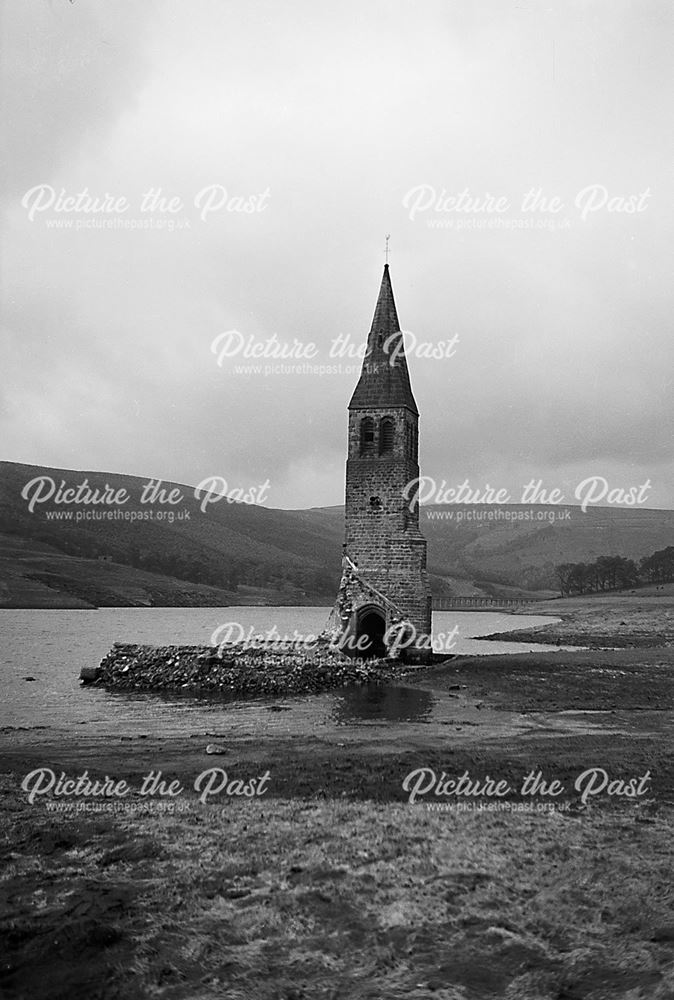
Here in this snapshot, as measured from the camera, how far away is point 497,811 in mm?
11297

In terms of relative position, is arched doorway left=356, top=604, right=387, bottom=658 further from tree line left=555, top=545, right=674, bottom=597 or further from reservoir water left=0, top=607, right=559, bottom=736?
tree line left=555, top=545, right=674, bottom=597

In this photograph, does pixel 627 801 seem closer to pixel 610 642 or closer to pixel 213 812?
pixel 213 812

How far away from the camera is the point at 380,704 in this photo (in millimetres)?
24047

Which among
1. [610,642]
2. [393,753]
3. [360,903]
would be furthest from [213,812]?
[610,642]

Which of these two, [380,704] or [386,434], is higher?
[386,434]

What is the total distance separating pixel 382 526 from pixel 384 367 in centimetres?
738

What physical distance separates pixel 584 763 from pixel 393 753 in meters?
3.57

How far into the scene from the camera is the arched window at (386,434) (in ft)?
114

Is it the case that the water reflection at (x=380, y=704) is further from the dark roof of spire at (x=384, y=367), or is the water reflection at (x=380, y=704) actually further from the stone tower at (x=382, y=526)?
the dark roof of spire at (x=384, y=367)

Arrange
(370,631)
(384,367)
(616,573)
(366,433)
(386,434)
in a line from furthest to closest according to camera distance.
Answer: (616,573) < (384,367) < (366,433) < (386,434) < (370,631)

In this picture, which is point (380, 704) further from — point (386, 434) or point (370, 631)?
point (386, 434)

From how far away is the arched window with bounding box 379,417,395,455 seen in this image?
114ft

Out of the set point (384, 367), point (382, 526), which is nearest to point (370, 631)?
point (382, 526)

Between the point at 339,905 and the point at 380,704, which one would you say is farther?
the point at 380,704
